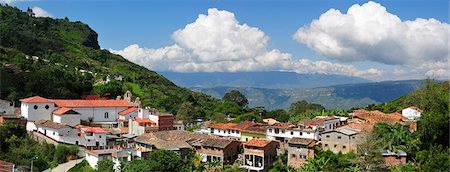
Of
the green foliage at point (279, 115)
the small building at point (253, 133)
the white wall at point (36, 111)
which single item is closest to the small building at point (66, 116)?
the white wall at point (36, 111)

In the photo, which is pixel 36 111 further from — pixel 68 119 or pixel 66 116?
pixel 68 119

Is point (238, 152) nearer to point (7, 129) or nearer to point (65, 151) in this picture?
point (65, 151)

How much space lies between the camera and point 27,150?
34.8m

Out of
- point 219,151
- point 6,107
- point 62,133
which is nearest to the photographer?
point 219,151

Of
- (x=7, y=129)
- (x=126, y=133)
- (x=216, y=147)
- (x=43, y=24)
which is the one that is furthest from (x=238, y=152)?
(x=43, y=24)

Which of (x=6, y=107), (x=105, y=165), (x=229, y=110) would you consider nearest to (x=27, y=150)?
(x=105, y=165)

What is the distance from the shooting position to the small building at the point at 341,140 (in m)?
33.8

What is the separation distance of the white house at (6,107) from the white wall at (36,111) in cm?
109

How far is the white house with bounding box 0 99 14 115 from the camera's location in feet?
133

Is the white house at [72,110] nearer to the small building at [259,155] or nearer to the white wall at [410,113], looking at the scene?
the small building at [259,155]

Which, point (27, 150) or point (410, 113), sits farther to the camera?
point (410, 113)

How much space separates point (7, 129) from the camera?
36812 millimetres

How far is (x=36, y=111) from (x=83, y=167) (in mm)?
10833

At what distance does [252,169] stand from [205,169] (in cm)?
358
